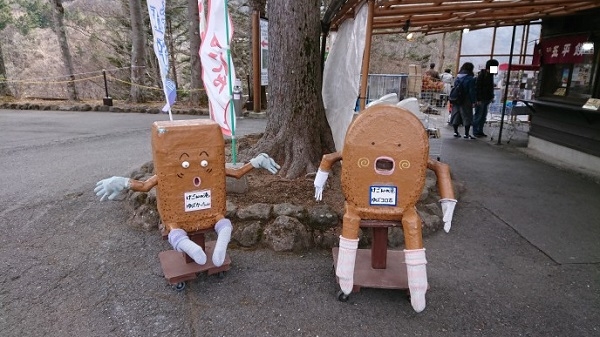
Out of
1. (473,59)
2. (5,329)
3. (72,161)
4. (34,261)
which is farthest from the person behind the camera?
(473,59)

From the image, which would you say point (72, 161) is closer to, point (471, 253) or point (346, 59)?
point (346, 59)

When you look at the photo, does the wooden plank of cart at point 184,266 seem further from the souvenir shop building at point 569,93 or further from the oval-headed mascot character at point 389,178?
the souvenir shop building at point 569,93

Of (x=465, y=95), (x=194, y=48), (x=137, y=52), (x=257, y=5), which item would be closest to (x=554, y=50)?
(x=465, y=95)

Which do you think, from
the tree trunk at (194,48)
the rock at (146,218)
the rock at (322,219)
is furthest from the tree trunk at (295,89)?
the tree trunk at (194,48)

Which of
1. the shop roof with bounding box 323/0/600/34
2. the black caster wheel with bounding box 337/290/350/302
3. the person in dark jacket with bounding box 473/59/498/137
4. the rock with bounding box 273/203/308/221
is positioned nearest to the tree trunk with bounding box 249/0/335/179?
the shop roof with bounding box 323/0/600/34

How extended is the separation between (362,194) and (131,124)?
29.3ft

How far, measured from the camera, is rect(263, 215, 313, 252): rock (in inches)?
136

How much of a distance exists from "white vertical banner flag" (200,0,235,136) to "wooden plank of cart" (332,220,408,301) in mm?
1742

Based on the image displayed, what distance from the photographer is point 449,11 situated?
16.7 ft

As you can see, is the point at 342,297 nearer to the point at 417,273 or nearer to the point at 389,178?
the point at 417,273

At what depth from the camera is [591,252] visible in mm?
3551

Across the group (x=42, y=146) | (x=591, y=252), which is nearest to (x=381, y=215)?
(x=591, y=252)

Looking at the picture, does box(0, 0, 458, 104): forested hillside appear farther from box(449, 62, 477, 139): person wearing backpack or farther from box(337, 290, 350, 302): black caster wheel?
box(337, 290, 350, 302): black caster wheel

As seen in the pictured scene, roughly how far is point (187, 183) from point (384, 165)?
4.57ft
